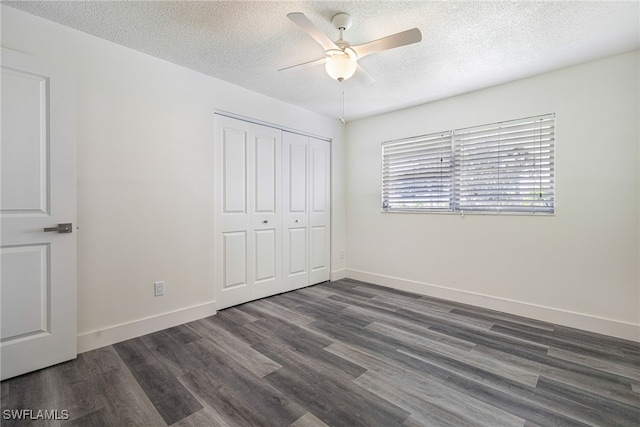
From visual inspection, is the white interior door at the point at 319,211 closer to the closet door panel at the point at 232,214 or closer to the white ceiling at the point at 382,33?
the closet door panel at the point at 232,214

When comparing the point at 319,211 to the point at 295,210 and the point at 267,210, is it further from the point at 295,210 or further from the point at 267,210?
the point at 267,210

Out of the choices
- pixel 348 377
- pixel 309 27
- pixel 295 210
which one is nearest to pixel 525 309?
pixel 348 377

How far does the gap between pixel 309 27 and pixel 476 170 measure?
253 centimetres

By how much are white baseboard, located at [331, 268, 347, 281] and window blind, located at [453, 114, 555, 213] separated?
1.98 meters

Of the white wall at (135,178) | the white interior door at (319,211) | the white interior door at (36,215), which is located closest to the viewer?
the white interior door at (36,215)

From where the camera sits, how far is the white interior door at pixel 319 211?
13.8ft

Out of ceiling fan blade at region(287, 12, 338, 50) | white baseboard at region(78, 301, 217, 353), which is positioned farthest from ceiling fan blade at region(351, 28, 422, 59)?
white baseboard at region(78, 301, 217, 353)

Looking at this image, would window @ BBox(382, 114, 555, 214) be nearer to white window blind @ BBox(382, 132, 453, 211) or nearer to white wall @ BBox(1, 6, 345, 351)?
white window blind @ BBox(382, 132, 453, 211)

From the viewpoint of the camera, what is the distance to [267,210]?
3.64 metres

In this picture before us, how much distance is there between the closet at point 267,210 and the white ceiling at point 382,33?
79 centimetres

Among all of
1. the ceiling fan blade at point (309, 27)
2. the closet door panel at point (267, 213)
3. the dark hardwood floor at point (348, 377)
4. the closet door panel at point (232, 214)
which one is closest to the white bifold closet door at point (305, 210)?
the closet door panel at point (267, 213)

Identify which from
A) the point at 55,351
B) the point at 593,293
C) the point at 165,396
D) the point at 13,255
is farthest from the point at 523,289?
the point at 13,255

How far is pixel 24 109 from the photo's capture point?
1956 mm

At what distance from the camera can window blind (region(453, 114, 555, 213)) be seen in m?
2.90
